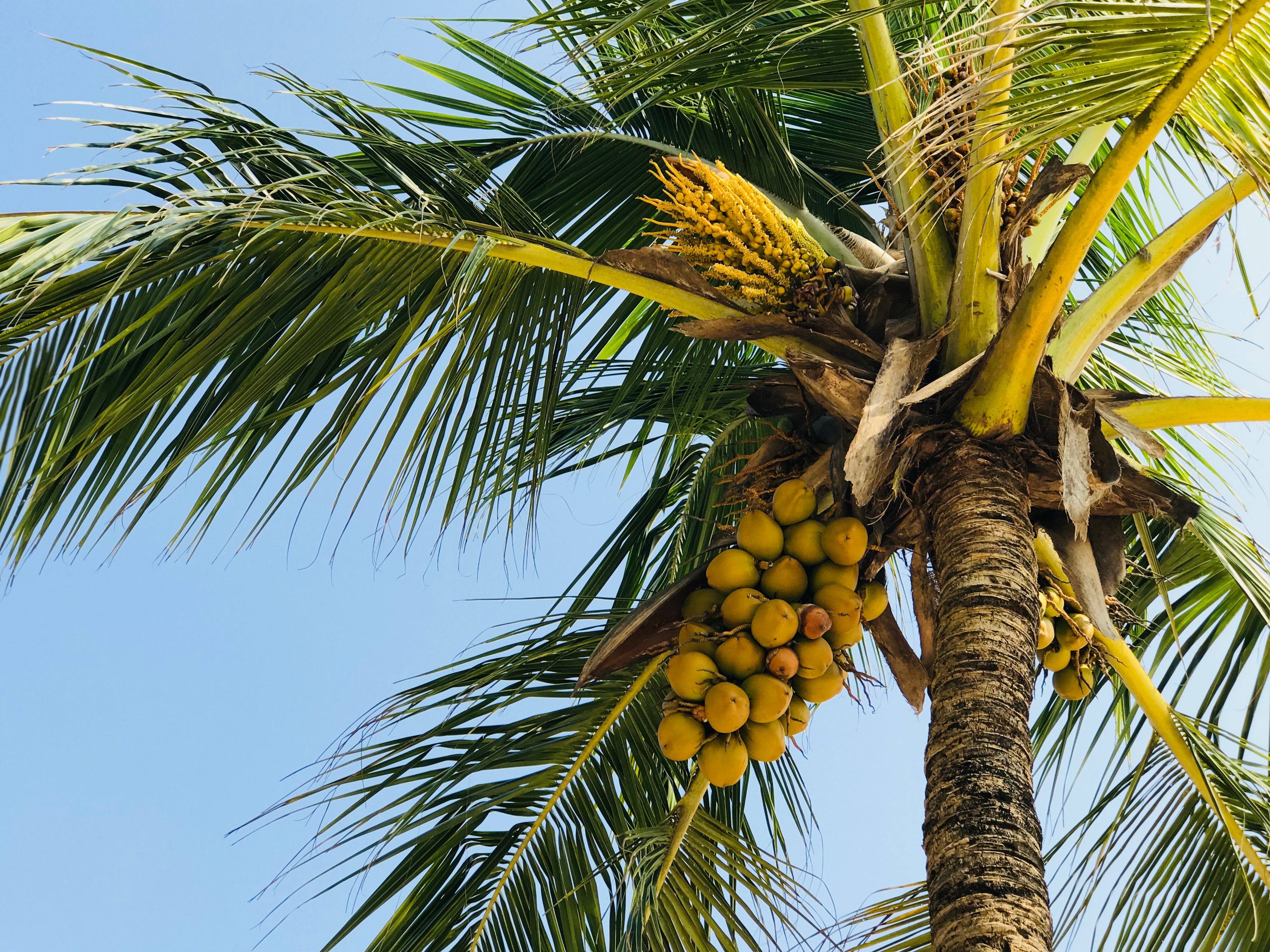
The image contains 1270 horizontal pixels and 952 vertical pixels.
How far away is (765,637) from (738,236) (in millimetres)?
878

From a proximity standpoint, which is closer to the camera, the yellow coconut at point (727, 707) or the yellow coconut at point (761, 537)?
the yellow coconut at point (727, 707)

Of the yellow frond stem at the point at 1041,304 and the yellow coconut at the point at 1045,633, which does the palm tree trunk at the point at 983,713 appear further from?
the yellow coconut at the point at 1045,633

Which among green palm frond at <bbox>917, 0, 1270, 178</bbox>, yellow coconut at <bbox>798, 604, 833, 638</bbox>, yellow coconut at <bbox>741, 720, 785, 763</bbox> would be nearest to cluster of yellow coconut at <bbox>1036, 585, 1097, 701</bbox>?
yellow coconut at <bbox>798, 604, 833, 638</bbox>

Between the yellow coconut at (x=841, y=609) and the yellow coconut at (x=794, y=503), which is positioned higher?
the yellow coconut at (x=794, y=503)

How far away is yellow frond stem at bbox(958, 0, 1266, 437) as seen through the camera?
7.57 ft

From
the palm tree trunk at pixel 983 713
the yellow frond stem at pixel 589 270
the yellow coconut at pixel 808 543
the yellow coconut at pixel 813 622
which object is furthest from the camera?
the yellow frond stem at pixel 589 270

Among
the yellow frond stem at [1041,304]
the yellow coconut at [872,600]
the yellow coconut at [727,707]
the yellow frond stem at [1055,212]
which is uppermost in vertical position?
the yellow frond stem at [1055,212]

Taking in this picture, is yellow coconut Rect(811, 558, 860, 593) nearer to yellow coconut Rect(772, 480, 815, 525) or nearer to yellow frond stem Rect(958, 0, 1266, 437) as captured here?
yellow coconut Rect(772, 480, 815, 525)

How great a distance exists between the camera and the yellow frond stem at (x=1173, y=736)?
307 centimetres

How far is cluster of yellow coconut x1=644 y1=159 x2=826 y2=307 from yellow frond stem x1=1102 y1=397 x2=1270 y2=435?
82 centimetres

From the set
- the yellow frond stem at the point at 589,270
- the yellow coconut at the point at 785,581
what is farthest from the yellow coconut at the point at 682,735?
the yellow frond stem at the point at 589,270

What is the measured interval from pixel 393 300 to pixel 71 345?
720 mm

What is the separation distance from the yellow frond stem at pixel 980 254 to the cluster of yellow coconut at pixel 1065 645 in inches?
26.4

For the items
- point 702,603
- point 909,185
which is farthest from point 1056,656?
point 909,185
